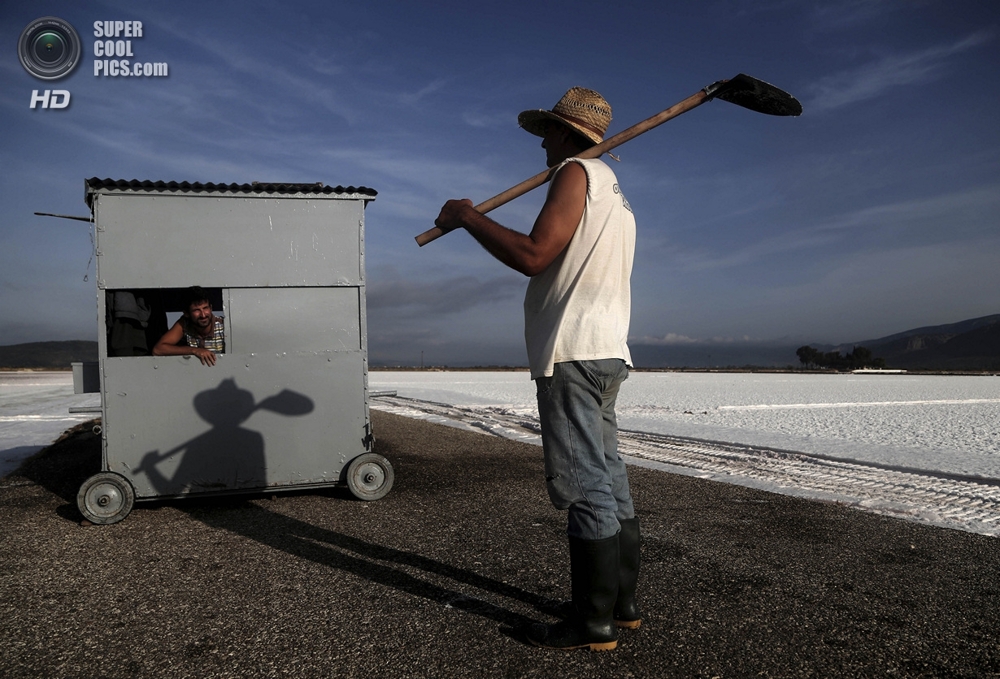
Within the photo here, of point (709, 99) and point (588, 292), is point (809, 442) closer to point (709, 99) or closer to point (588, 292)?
point (709, 99)

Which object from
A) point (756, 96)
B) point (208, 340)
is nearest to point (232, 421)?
point (208, 340)

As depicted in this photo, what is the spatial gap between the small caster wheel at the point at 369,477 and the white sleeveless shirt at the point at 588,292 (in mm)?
3184

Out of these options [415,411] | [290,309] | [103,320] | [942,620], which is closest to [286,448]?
[290,309]

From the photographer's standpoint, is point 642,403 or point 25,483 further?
point 642,403

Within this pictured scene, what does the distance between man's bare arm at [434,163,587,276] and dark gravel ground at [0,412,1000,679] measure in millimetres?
1432

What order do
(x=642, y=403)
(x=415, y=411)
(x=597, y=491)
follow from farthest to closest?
1. (x=642, y=403)
2. (x=415, y=411)
3. (x=597, y=491)

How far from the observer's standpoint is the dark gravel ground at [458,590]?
2.52 metres

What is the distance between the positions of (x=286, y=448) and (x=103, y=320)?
1603 mm

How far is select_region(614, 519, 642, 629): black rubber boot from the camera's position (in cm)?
260

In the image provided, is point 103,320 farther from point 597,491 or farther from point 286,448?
point 597,491

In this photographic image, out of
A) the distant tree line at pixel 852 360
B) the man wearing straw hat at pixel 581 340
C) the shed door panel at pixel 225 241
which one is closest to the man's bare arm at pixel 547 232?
the man wearing straw hat at pixel 581 340

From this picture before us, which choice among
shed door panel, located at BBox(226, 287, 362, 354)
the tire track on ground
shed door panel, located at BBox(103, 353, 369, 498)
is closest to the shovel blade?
the tire track on ground

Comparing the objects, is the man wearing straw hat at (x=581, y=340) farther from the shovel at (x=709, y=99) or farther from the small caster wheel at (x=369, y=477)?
the small caster wheel at (x=369, y=477)

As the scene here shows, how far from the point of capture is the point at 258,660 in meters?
2.54
